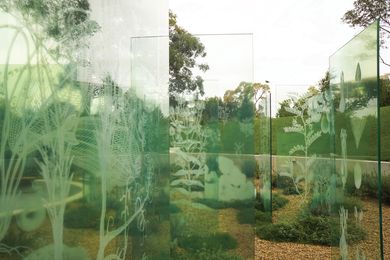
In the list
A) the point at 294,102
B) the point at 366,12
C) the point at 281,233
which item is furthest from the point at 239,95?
the point at 366,12

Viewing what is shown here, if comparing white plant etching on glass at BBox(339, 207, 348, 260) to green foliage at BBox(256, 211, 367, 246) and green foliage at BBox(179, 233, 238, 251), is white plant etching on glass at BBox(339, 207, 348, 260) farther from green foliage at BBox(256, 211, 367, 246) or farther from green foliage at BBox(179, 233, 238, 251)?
green foliage at BBox(256, 211, 367, 246)

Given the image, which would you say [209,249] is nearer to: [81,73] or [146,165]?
[146,165]

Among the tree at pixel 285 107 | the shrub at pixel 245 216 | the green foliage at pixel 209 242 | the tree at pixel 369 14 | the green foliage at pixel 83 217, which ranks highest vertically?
the tree at pixel 369 14

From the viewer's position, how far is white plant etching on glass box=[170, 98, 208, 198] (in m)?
3.46

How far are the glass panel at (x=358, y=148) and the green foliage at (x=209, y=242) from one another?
943 mm

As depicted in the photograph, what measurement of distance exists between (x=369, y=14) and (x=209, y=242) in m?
5.96

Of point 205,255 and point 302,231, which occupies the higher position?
point 205,255

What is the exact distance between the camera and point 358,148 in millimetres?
2406

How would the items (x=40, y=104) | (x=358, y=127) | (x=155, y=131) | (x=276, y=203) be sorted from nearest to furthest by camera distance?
(x=40, y=104), (x=358, y=127), (x=155, y=131), (x=276, y=203)

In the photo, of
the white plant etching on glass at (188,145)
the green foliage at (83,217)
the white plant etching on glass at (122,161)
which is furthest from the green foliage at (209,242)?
the green foliage at (83,217)

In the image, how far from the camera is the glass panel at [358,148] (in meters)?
2.20

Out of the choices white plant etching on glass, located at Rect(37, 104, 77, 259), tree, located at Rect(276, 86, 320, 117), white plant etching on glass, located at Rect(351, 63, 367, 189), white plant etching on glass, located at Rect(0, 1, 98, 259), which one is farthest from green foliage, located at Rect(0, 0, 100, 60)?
tree, located at Rect(276, 86, 320, 117)

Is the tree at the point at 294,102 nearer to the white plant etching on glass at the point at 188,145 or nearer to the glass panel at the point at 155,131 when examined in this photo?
the white plant etching on glass at the point at 188,145

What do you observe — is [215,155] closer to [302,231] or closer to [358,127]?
[358,127]
